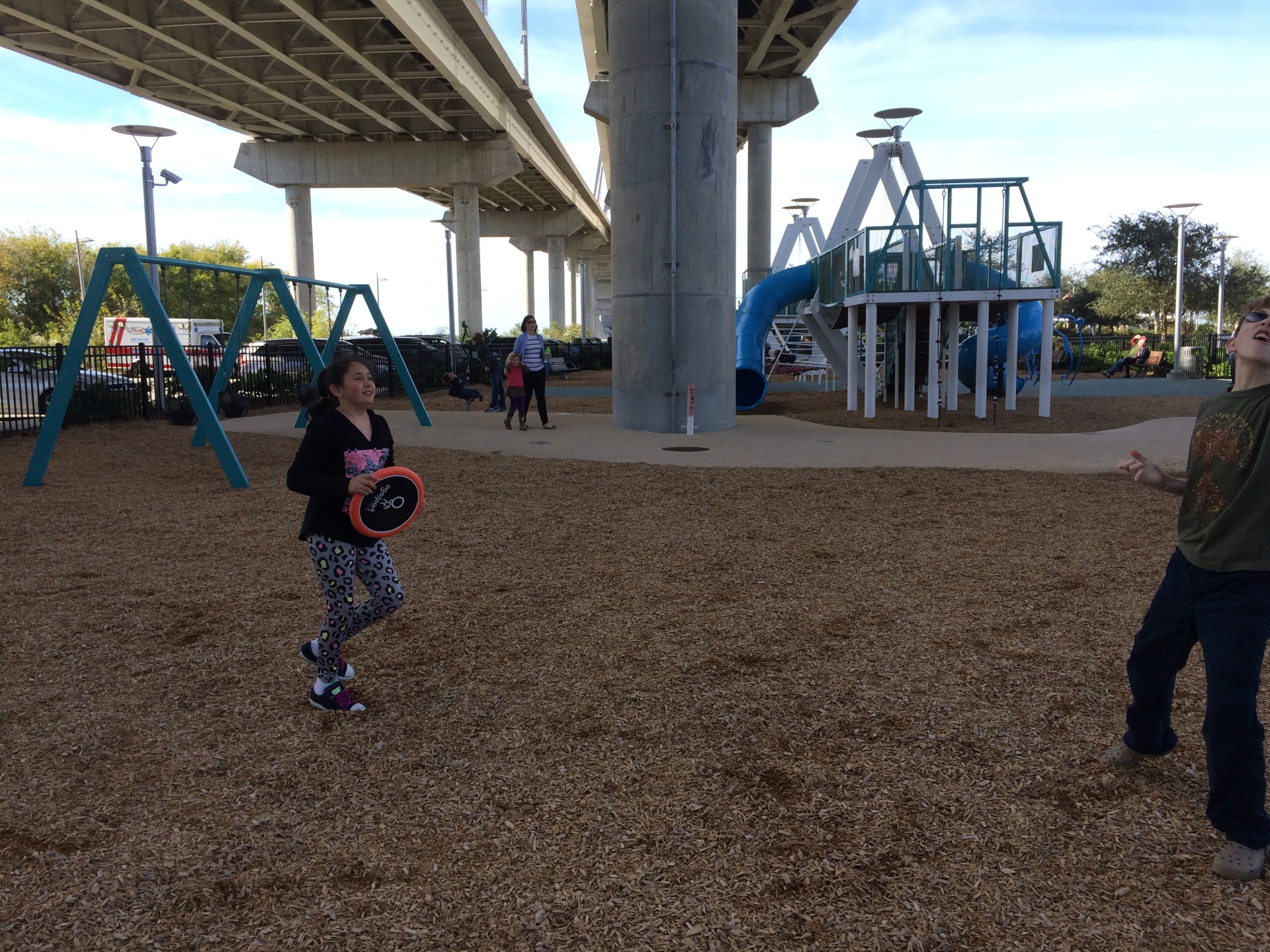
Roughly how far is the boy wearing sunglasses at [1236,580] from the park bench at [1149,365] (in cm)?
3118

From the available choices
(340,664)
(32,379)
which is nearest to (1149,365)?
(32,379)

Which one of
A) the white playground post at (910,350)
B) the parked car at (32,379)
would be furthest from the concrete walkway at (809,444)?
the white playground post at (910,350)

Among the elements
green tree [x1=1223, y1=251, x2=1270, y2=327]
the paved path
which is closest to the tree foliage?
the paved path

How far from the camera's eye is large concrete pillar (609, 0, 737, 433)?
46.7 ft

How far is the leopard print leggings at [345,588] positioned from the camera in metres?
3.84

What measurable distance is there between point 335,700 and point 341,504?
878mm

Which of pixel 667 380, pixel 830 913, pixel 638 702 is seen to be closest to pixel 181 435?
pixel 667 380

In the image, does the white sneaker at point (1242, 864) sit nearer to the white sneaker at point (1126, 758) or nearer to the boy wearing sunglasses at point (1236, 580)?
the boy wearing sunglasses at point (1236, 580)

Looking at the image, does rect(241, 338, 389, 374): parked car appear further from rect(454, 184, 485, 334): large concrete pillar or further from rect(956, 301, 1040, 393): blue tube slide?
rect(454, 184, 485, 334): large concrete pillar

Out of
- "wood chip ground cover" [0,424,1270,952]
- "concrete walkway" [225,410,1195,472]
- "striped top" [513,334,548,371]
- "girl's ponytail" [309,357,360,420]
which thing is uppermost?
"striped top" [513,334,548,371]

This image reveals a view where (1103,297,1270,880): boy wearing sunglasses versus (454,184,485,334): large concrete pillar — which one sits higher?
(454,184,485,334): large concrete pillar

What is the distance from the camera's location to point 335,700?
4.03 meters

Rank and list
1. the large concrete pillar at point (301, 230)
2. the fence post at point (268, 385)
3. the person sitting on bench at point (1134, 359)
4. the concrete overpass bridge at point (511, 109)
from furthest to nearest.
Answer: the large concrete pillar at point (301, 230)
the person sitting on bench at point (1134, 359)
the fence post at point (268, 385)
the concrete overpass bridge at point (511, 109)

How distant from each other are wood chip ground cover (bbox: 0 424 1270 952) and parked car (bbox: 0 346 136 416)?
1029 centimetres
